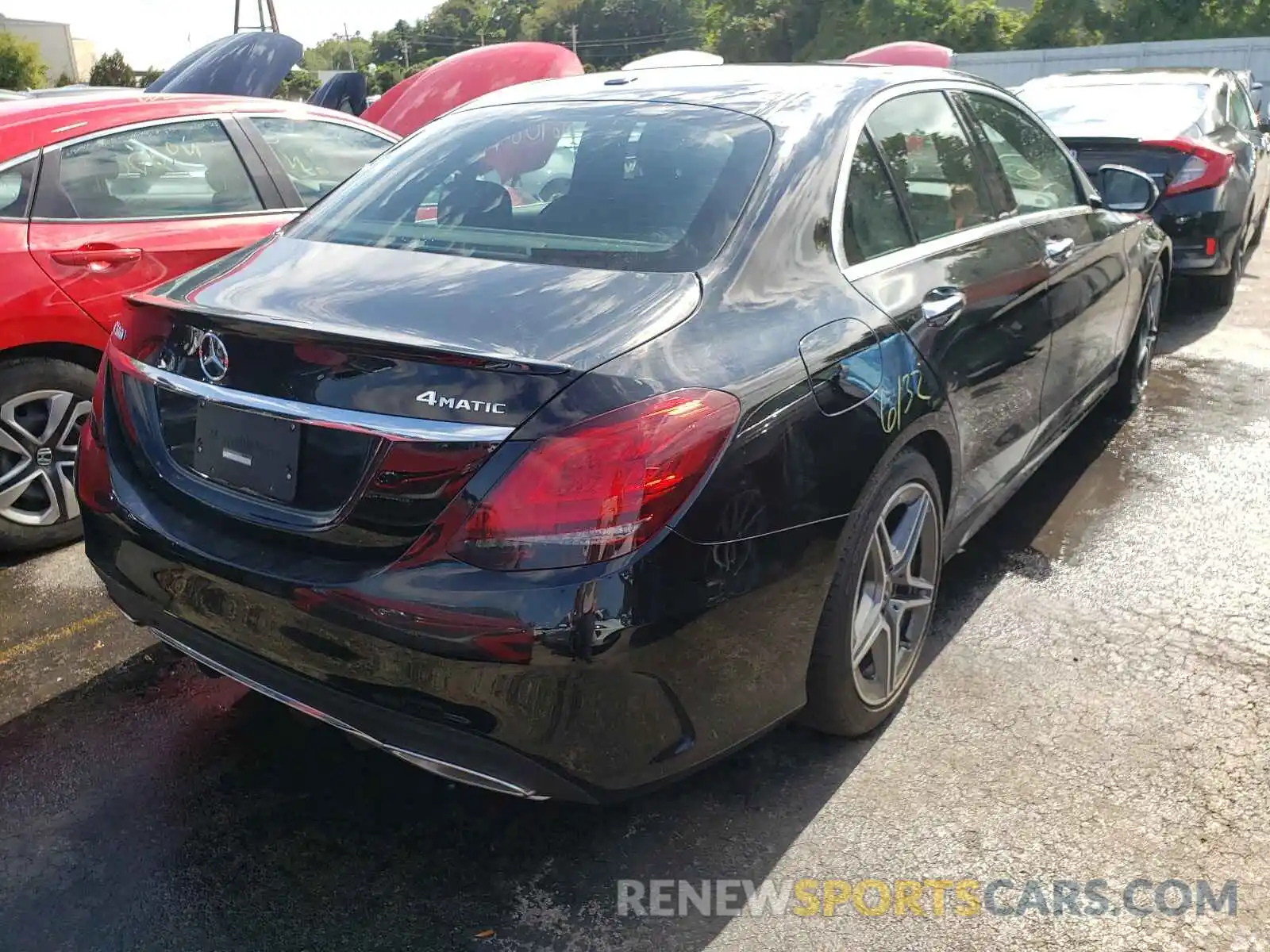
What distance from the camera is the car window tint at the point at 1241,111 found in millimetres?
7965

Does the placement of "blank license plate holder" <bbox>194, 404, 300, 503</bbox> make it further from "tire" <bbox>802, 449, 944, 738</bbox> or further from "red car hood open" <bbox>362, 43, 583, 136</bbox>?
"red car hood open" <bbox>362, 43, 583, 136</bbox>

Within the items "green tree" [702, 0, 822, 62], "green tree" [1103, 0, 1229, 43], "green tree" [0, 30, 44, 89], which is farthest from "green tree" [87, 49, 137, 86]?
"green tree" [1103, 0, 1229, 43]

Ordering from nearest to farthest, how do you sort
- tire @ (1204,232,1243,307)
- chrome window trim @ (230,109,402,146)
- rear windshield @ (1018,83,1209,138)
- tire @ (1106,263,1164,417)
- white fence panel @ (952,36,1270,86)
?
chrome window trim @ (230,109,402,146), tire @ (1106,263,1164,417), rear windshield @ (1018,83,1209,138), tire @ (1204,232,1243,307), white fence panel @ (952,36,1270,86)

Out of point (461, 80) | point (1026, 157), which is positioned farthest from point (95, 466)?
point (461, 80)

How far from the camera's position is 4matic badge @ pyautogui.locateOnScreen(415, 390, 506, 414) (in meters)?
1.94

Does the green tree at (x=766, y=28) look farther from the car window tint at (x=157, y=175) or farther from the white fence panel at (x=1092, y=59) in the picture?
the car window tint at (x=157, y=175)

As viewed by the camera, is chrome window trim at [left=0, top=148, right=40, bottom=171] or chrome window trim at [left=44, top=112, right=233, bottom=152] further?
chrome window trim at [left=44, top=112, right=233, bottom=152]

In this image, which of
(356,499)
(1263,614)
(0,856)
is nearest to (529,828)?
(356,499)

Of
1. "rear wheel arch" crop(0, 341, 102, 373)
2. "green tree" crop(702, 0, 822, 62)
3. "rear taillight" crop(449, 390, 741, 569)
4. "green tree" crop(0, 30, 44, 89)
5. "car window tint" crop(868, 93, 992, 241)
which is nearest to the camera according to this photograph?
"rear taillight" crop(449, 390, 741, 569)

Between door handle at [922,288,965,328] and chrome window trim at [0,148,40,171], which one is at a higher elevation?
chrome window trim at [0,148,40,171]

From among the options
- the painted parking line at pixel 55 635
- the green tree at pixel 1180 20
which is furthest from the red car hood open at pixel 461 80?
the green tree at pixel 1180 20

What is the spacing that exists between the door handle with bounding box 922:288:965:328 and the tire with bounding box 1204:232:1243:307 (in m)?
5.33

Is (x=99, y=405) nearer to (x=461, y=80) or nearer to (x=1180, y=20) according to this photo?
(x=461, y=80)

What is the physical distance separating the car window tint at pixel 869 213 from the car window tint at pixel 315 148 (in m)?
2.80
